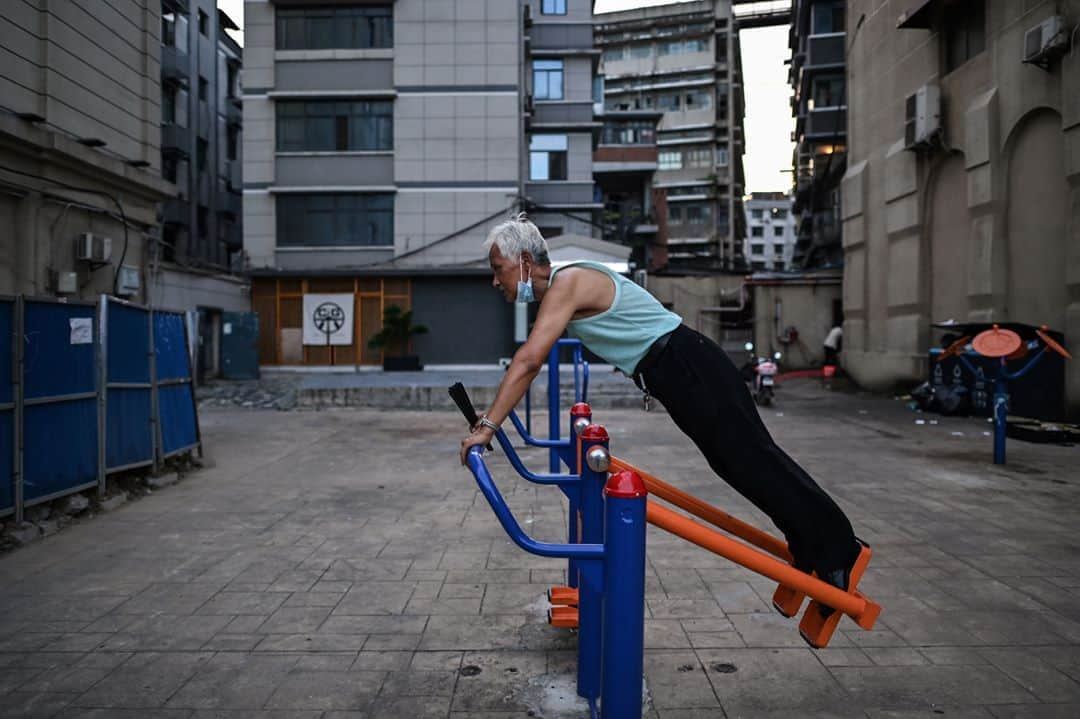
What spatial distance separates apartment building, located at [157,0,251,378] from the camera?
Result: 77.3 feet

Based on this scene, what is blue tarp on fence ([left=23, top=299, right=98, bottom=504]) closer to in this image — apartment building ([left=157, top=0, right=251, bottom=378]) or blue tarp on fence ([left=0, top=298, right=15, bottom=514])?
blue tarp on fence ([left=0, top=298, right=15, bottom=514])

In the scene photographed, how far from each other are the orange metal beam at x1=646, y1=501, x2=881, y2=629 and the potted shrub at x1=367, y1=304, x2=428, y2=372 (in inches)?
857

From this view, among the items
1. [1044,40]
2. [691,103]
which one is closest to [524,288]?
[1044,40]

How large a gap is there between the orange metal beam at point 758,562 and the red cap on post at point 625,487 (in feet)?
0.69

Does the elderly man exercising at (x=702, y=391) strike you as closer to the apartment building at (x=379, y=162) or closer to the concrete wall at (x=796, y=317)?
the concrete wall at (x=796, y=317)

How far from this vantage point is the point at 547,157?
2734 cm

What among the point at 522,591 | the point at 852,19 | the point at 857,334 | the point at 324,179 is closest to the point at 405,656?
the point at 522,591

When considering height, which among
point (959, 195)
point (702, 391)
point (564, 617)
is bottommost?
point (564, 617)

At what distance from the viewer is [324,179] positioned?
81.6ft

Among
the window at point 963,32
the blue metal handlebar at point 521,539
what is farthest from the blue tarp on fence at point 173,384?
the window at point 963,32

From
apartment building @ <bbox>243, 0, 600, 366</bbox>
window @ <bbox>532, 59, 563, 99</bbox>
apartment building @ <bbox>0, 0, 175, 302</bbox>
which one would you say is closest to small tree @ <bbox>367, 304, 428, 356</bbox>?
apartment building @ <bbox>243, 0, 600, 366</bbox>

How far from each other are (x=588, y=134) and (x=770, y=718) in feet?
86.6

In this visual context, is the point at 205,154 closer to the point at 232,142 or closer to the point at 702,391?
the point at 232,142

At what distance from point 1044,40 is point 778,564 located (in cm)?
1205
